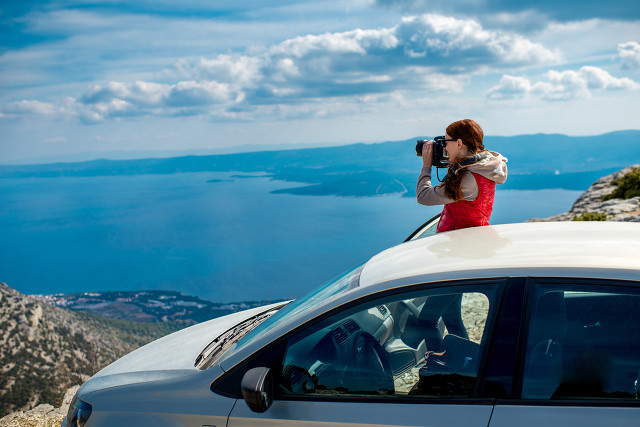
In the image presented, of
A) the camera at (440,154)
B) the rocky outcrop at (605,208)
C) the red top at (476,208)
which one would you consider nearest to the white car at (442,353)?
the red top at (476,208)

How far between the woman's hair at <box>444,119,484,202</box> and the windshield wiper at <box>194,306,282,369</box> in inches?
59.3

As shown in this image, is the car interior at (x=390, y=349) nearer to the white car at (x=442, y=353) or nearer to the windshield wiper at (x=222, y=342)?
the white car at (x=442, y=353)

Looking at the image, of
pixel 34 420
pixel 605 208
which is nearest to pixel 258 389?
pixel 34 420

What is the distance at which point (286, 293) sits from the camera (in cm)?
12825

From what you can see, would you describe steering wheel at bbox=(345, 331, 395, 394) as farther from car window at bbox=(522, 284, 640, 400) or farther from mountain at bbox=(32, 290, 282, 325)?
mountain at bbox=(32, 290, 282, 325)

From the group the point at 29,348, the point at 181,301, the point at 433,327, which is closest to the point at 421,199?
the point at 433,327

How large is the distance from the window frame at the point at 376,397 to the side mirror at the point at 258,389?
0.21 ft

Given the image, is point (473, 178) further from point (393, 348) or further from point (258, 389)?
point (258, 389)

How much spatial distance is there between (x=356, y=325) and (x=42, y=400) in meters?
36.1

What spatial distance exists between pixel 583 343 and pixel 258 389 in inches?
49.0

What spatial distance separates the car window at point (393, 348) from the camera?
6.57 feet

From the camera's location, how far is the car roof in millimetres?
1891

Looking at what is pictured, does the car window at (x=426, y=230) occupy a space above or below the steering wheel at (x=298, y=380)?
above

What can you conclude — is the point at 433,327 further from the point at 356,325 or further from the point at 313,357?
the point at 313,357
